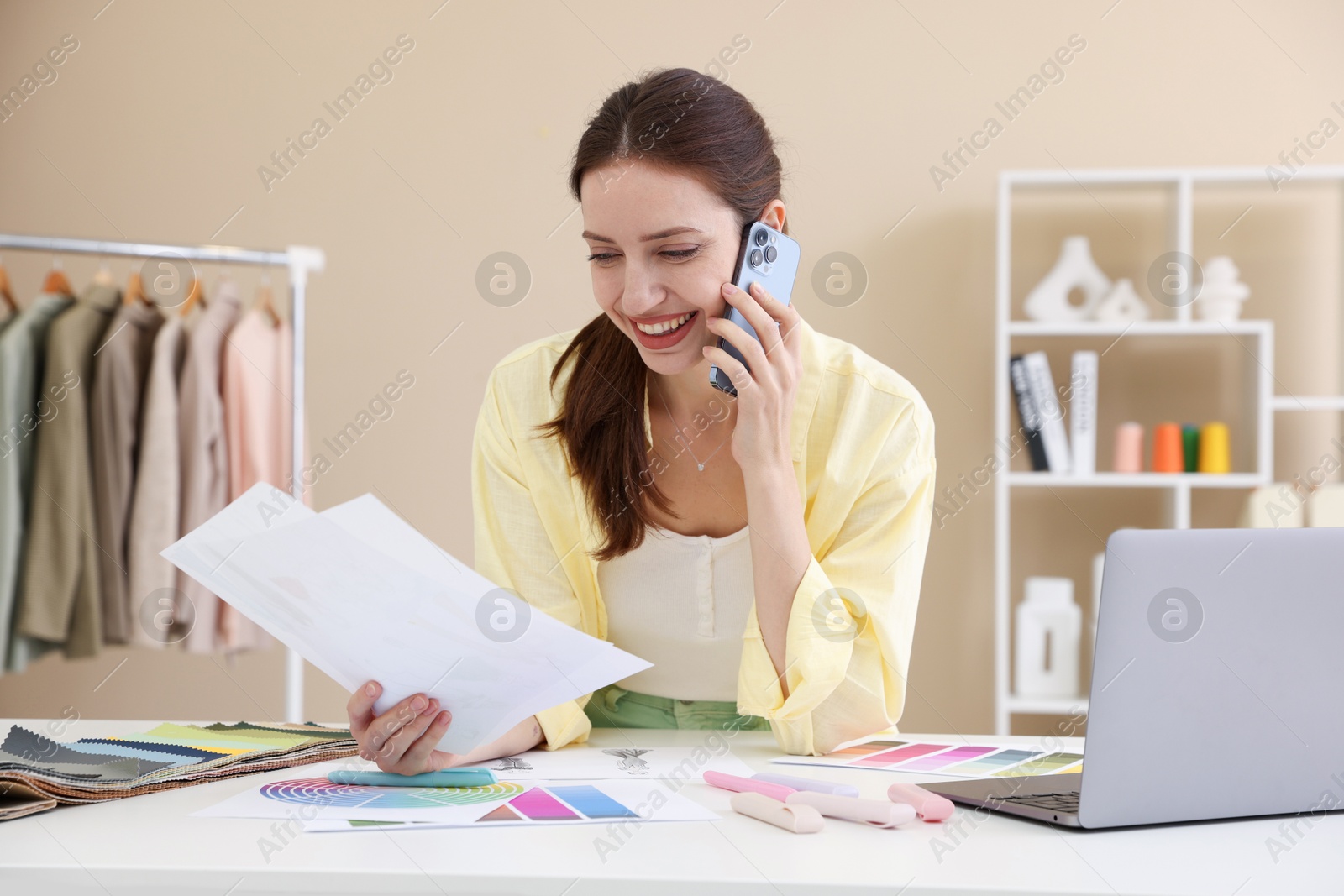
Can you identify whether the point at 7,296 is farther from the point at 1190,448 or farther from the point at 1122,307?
the point at 1190,448

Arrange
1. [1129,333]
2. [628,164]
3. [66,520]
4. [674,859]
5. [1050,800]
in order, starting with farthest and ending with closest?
[1129,333] < [66,520] < [628,164] < [1050,800] < [674,859]

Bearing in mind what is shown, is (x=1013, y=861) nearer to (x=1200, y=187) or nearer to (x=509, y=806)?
(x=509, y=806)

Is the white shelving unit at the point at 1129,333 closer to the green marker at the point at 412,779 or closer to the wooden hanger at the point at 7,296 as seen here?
the green marker at the point at 412,779

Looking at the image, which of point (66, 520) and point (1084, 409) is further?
point (1084, 409)

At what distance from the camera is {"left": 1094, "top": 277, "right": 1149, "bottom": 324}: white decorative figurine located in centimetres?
246

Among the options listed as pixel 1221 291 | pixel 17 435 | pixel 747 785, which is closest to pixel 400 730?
pixel 747 785

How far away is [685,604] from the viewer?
1303 mm

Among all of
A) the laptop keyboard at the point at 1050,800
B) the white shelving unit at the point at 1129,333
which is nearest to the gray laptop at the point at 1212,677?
the laptop keyboard at the point at 1050,800

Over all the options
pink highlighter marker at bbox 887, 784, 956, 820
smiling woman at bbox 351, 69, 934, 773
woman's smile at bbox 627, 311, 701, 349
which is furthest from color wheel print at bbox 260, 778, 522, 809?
woman's smile at bbox 627, 311, 701, 349

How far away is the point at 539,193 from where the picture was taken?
9.03ft

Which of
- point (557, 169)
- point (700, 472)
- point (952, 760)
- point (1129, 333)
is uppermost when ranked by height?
point (557, 169)

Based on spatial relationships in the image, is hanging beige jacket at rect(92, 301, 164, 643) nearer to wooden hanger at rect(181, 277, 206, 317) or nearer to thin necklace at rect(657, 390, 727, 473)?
wooden hanger at rect(181, 277, 206, 317)

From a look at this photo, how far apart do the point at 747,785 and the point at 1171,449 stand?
6.39 feet

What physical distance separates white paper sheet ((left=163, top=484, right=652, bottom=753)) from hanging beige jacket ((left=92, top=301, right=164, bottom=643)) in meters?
1.51
